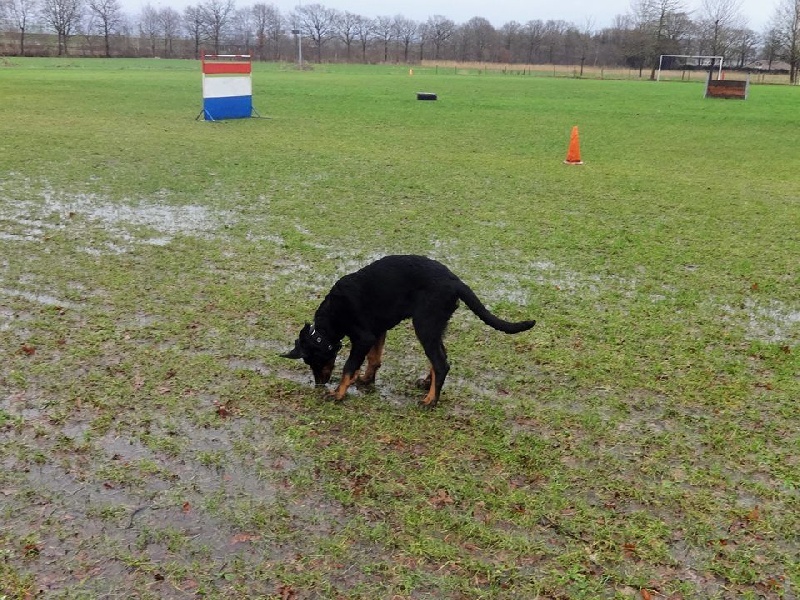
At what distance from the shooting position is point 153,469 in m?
3.40

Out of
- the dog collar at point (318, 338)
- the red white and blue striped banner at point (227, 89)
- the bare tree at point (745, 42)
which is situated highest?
the bare tree at point (745, 42)

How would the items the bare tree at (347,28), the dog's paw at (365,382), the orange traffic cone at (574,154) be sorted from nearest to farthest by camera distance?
the dog's paw at (365,382) → the orange traffic cone at (574,154) → the bare tree at (347,28)

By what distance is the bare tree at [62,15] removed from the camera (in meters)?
92.9

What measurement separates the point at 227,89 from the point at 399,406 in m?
17.2

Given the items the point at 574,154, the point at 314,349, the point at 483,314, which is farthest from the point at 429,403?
the point at 574,154

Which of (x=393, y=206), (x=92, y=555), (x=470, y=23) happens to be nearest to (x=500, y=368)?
(x=92, y=555)

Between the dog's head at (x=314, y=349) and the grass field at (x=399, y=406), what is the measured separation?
0.79ft

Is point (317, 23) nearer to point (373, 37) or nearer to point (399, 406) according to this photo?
point (373, 37)

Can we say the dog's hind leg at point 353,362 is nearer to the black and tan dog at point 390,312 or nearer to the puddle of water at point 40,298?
the black and tan dog at point 390,312

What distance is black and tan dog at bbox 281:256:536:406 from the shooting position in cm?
397

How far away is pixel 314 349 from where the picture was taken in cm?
411

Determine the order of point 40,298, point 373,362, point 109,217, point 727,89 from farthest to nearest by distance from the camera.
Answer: point 727,89 < point 109,217 < point 40,298 < point 373,362

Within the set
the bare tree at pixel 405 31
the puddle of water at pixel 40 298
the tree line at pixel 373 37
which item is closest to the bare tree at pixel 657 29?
the tree line at pixel 373 37

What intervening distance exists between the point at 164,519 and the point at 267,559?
0.56 m
